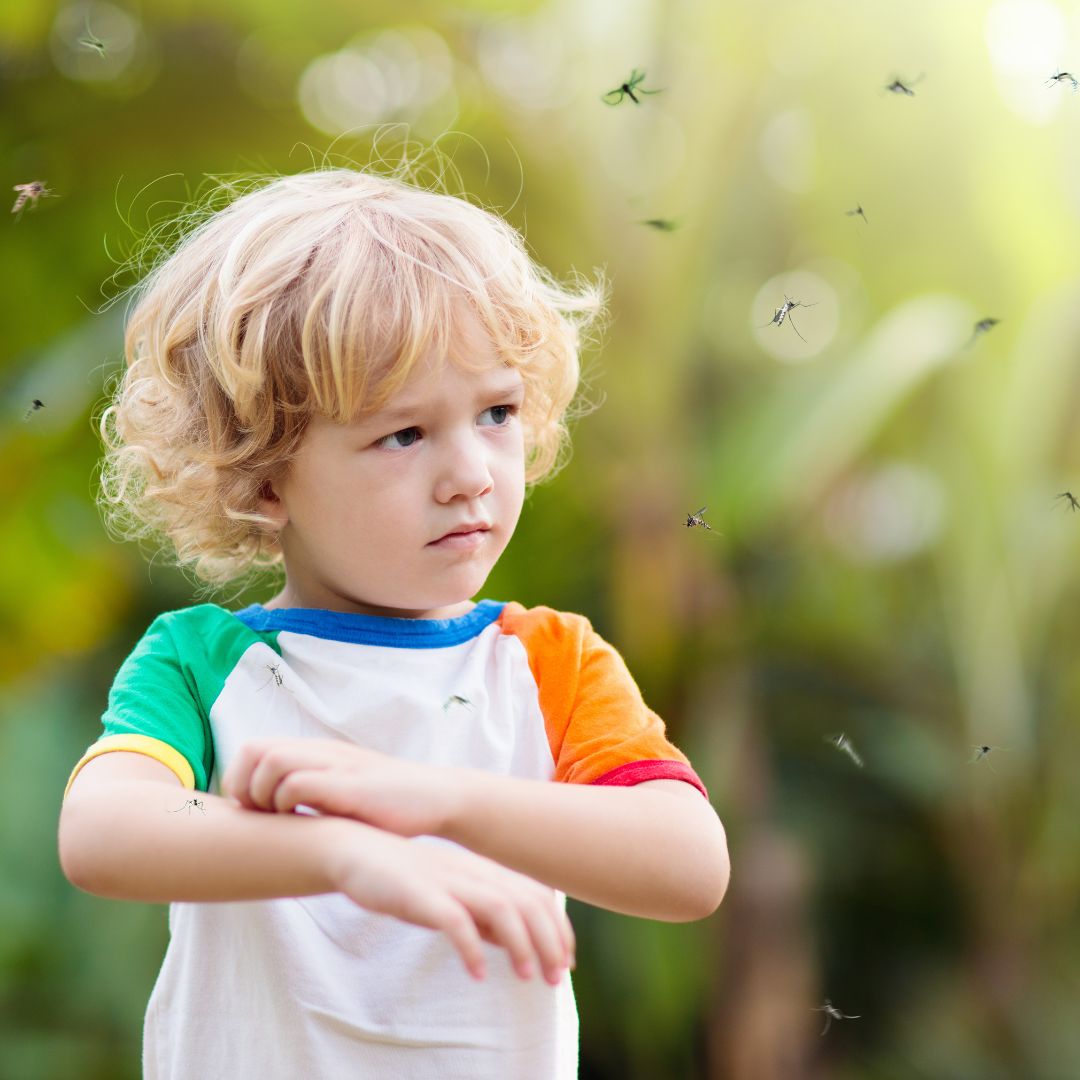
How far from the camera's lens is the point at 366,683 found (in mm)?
844

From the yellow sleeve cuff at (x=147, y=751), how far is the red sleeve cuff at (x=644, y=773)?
260 mm

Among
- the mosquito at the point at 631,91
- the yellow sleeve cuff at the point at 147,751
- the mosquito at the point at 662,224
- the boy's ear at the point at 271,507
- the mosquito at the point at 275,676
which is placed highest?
the mosquito at the point at 631,91

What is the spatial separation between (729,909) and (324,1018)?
4.00 ft

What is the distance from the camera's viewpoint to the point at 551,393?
1030 millimetres

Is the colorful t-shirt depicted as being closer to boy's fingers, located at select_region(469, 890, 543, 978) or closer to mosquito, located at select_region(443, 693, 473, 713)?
mosquito, located at select_region(443, 693, 473, 713)

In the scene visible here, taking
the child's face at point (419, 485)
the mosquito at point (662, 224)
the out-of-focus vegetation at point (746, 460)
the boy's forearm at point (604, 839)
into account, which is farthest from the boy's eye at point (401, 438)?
the out-of-focus vegetation at point (746, 460)

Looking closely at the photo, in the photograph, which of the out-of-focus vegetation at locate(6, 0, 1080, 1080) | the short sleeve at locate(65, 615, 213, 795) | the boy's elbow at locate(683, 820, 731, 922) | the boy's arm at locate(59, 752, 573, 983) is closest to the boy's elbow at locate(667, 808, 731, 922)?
the boy's elbow at locate(683, 820, 731, 922)

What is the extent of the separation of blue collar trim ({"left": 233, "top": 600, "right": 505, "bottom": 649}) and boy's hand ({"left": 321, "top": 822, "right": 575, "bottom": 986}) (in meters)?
0.22

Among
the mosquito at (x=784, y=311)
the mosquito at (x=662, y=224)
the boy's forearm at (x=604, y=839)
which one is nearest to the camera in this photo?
the boy's forearm at (x=604, y=839)

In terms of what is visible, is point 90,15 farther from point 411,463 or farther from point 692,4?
point 411,463

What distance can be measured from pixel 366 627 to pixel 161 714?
15 centimetres

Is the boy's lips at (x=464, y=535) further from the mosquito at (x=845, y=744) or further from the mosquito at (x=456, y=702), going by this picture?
the mosquito at (x=845, y=744)

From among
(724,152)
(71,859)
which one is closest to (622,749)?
(71,859)

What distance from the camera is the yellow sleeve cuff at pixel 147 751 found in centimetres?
78
